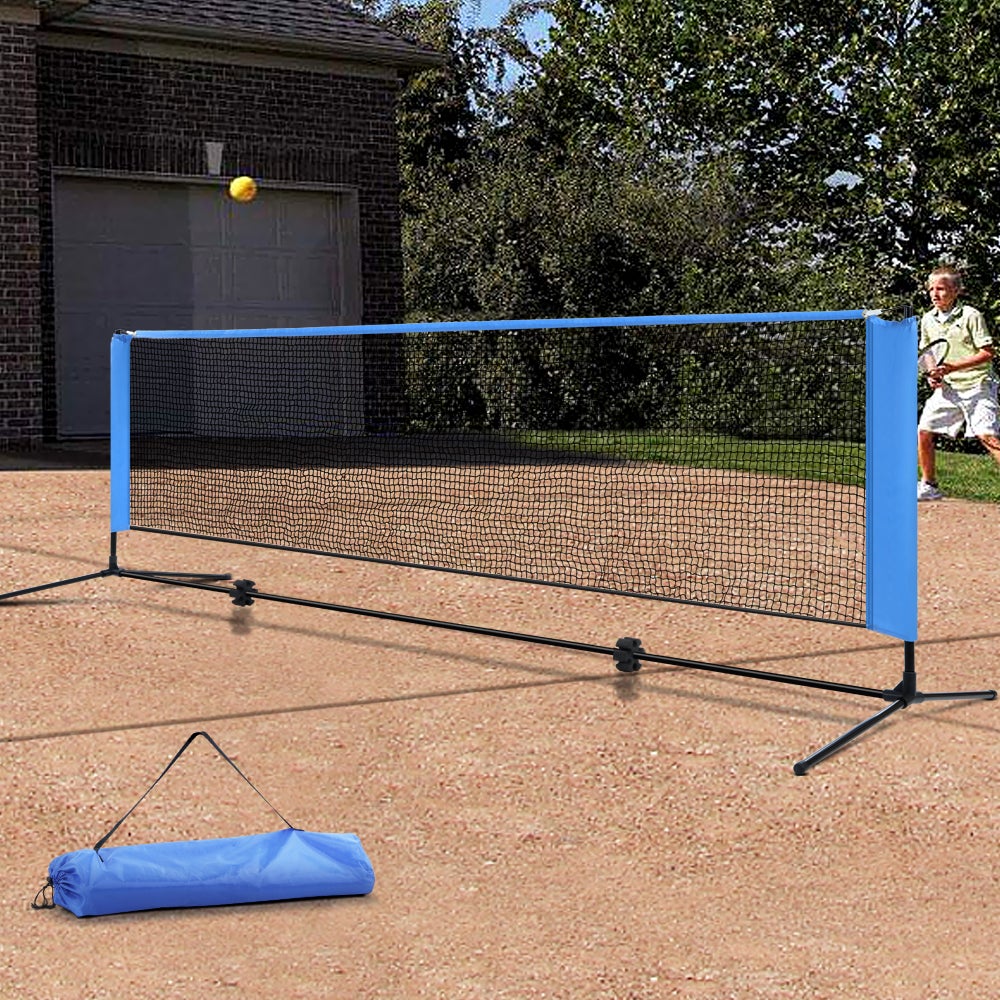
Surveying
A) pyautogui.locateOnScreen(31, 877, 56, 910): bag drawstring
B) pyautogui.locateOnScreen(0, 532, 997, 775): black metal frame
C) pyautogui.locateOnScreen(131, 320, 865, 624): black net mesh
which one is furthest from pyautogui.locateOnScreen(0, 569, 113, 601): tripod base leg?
pyautogui.locateOnScreen(31, 877, 56, 910): bag drawstring

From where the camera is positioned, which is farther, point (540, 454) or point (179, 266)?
point (179, 266)

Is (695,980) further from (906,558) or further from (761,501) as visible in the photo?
(761,501)

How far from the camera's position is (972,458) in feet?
58.0

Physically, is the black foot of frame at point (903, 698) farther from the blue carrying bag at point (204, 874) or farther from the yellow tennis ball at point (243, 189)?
the yellow tennis ball at point (243, 189)

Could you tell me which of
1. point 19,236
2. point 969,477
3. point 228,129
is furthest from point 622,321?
point 228,129

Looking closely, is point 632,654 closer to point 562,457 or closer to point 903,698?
point 903,698

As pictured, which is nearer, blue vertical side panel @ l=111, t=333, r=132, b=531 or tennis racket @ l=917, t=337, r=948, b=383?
blue vertical side panel @ l=111, t=333, r=132, b=531

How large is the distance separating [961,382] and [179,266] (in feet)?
32.0

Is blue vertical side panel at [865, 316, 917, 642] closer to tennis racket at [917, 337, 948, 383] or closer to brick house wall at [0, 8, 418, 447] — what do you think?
tennis racket at [917, 337, 948, 383]

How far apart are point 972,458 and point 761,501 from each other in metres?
5.23

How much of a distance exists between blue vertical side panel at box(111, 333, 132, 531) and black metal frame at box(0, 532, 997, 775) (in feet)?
1.44

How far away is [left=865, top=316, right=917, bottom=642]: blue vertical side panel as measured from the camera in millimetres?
6570

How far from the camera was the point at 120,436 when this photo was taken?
998 cm

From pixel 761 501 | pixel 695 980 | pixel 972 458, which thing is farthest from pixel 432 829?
pixel 972 458
